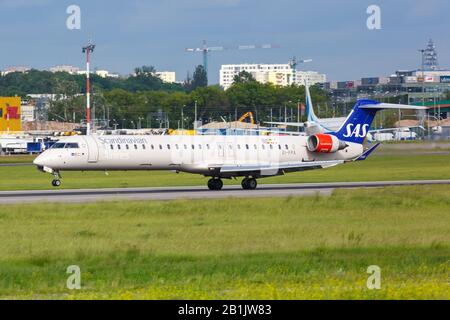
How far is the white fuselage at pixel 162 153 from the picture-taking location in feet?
164

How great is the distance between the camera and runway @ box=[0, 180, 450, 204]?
45.2m

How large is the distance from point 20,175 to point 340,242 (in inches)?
1875

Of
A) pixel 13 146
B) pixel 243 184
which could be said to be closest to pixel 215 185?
pixel 243 184

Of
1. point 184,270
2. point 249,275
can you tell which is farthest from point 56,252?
point 249,275

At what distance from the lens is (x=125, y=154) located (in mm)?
50406

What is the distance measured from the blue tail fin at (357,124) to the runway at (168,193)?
9.02 feet

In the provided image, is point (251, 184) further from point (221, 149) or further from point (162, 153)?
point (162, 153)

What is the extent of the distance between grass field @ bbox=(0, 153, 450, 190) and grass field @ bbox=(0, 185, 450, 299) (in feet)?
61.0

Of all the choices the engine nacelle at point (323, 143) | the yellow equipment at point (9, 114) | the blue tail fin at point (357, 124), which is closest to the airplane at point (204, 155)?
the engine nacelle at point (323, 143)

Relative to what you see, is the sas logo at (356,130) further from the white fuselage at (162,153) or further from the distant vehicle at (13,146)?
the distant vehicle at (13,146)

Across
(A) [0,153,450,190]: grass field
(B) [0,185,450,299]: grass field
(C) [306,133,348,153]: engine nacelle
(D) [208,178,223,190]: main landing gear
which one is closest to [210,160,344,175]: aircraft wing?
(D) [208,178,223,190]: main landing gear

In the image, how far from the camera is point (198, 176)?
67938 millimetres

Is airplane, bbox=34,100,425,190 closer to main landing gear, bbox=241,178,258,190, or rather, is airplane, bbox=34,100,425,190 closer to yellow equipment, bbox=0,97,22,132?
main landing gear, bbox=241,178,258,190
